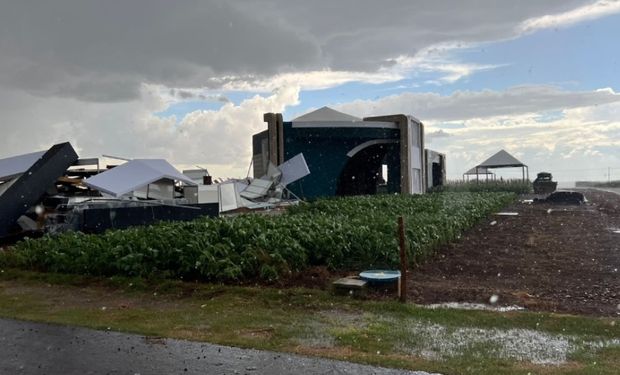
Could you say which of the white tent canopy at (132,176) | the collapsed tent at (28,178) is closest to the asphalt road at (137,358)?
the collapsed tent at (28,178)

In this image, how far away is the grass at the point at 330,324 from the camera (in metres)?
5.57

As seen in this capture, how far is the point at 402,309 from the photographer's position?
7.57 metres

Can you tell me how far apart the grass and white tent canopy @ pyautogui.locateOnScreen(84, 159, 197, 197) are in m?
7.96

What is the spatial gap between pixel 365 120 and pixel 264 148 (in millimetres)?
7919

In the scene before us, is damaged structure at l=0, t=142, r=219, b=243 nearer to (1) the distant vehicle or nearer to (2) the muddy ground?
(2) the muddy ground

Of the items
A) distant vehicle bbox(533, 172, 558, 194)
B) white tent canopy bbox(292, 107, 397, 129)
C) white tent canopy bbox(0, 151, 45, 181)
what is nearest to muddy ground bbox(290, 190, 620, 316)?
white tent canopy bbox(0, 151, 45, 181)

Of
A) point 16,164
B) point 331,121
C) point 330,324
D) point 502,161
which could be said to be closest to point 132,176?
point 16,164

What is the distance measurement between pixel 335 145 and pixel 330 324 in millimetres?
31638

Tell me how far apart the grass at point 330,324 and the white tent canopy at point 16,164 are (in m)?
9.31

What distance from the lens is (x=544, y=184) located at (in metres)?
49.8

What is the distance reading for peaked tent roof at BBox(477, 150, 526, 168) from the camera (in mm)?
56125

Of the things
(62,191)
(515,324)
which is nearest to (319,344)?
(515,324)

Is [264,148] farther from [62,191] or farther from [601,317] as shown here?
[601,317]

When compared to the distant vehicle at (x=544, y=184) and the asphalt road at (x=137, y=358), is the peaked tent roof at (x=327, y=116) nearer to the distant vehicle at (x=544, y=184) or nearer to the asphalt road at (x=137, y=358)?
the distant vehicle at (x=544, y=184)
